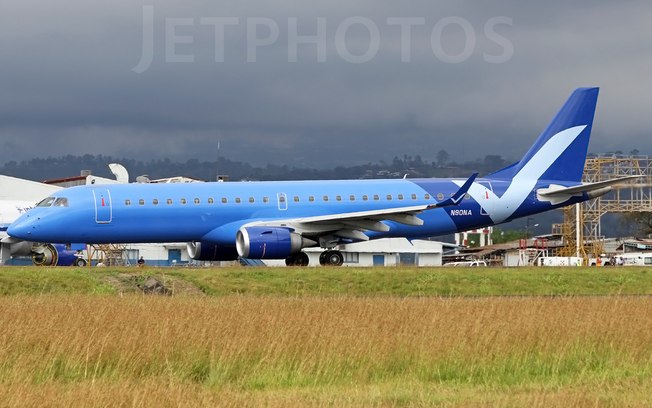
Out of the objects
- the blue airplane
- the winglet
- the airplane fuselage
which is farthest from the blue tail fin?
the winglet

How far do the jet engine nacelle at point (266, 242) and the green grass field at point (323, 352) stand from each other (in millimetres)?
17108

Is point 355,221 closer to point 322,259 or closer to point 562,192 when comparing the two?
point 322,259

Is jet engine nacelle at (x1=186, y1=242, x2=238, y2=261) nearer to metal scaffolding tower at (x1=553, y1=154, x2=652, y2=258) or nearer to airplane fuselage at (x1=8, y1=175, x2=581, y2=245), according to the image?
airplane fuselage at (x1=8, y1=175, x2=581, y2=245)

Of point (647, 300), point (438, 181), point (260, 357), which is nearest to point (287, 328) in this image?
point (260, 357)

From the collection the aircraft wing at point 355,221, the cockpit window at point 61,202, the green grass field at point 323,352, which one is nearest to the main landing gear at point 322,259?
the aircraft wing at point 355,221

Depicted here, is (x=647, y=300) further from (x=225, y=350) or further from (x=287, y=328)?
→ (x=225, y=350)

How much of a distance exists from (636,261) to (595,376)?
3131 inches

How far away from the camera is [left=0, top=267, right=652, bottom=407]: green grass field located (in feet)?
53.3

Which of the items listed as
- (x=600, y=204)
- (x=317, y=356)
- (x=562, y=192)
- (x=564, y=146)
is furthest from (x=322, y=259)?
(x=600, y=204)

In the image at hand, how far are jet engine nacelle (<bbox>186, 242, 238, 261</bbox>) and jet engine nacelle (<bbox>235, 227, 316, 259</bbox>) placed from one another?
2554 millimetres

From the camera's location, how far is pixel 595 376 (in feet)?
62.5

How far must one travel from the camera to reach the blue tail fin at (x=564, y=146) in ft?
174

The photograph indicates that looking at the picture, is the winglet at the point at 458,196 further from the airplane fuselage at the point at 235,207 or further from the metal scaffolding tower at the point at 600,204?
the metal scaffolding tower at the point at 600,204

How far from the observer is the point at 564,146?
53812 millimetres
